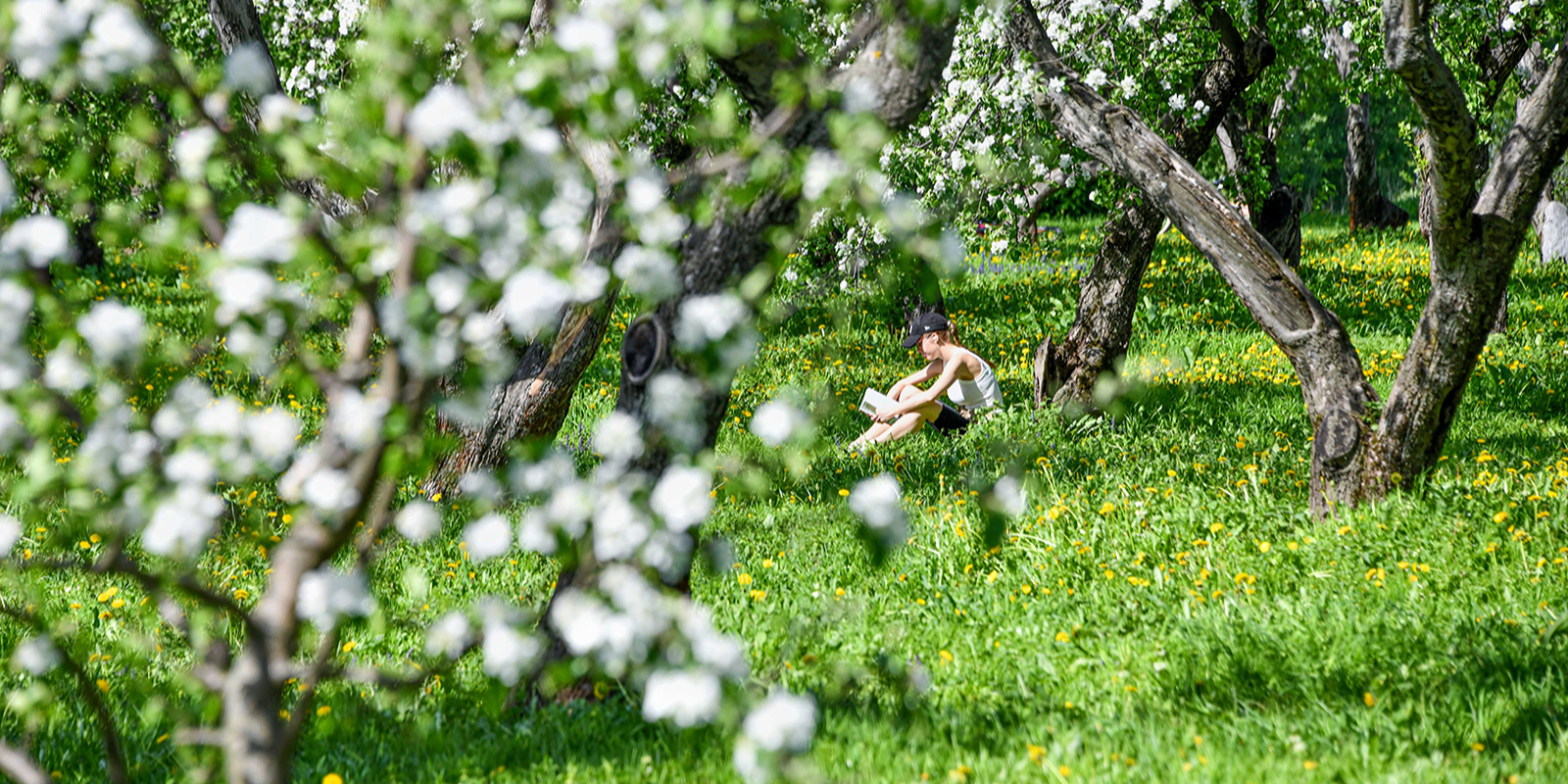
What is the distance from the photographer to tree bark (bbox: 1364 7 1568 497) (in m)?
4.55

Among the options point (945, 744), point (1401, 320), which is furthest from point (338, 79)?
point (1401, 320)

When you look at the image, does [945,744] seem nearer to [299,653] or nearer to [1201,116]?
[299,653]

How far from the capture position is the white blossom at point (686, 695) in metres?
1.92

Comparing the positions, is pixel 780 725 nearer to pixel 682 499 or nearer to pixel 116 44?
pixel 682 499

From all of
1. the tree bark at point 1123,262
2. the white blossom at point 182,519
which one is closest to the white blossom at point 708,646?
the white blossom at point 182,519

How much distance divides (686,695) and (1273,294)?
14.9 feet

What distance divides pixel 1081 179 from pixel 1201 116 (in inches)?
37.5

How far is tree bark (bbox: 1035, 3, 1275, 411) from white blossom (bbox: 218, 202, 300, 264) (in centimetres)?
639

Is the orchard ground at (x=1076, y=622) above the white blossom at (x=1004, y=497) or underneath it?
underneath

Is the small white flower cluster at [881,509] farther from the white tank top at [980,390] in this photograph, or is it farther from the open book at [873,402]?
the white tank top at [980,390]

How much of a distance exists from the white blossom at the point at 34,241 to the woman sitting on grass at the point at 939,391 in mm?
6387

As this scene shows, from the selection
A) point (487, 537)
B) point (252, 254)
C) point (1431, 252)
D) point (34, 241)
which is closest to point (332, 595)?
point (487, 537)

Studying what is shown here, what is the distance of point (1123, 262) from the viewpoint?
313 inches

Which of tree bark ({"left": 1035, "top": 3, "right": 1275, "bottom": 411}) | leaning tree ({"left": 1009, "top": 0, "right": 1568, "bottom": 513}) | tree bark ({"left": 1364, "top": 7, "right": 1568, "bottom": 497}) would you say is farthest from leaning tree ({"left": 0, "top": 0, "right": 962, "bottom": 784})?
tree bark ({"left": 1035, "top": 3, "right": 1275, "bottom": 411})
